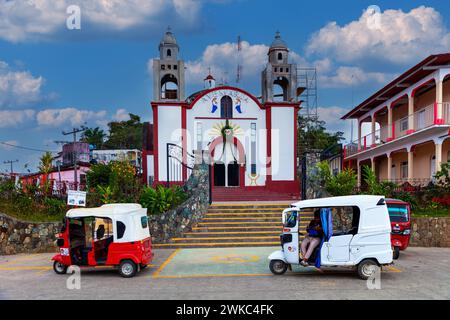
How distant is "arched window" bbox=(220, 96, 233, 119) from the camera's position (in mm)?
22812

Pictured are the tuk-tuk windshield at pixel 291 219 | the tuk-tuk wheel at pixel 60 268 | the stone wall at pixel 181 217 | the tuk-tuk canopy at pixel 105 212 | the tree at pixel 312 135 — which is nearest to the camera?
the tuk-tuk windshield at pixel 291 219

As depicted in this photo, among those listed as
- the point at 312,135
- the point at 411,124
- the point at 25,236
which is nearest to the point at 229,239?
the point at 25,236

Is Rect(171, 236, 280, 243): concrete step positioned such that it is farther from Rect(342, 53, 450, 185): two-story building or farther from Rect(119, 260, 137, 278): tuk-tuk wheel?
Rect(342, 53, 450, 185): two-story building

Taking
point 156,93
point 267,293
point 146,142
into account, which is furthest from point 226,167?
point 267,293

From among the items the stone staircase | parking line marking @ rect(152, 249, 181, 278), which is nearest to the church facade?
the stone staircase

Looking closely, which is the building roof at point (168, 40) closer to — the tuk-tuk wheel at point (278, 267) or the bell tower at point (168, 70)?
the bell tower at point (168, 70)

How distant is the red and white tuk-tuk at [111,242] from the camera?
9.09 meters

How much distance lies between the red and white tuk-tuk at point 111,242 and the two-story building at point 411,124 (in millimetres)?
15044

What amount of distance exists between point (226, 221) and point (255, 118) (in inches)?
383

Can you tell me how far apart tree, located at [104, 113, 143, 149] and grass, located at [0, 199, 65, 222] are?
46.8 metres

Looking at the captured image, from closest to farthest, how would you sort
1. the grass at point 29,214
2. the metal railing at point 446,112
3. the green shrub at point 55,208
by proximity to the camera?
the grass at point 29,214 < the green shrub at point 55,208 < the metal railing at point 446,112

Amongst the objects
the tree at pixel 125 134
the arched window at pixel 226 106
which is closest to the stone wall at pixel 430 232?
the arched window at pixel 226 106

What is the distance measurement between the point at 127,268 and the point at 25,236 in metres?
6.23
